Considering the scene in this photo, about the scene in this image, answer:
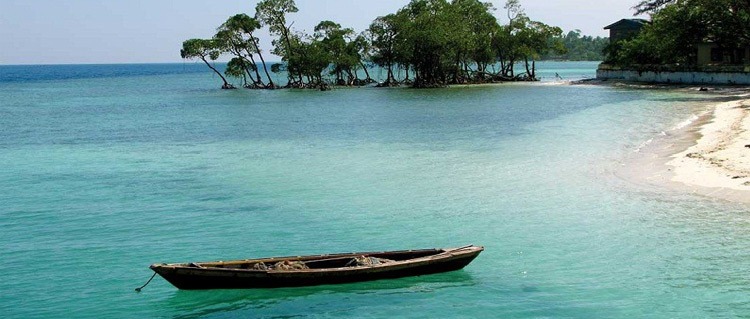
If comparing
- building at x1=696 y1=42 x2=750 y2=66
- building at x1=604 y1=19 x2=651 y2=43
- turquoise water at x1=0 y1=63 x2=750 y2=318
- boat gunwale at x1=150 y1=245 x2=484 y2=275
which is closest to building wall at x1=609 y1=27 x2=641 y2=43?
building at x1=604 y1=19 x2=651 y2=43

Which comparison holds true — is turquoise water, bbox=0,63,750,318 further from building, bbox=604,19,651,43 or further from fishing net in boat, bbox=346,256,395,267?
building, bbox=604,19,651,43

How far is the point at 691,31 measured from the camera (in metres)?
76.4

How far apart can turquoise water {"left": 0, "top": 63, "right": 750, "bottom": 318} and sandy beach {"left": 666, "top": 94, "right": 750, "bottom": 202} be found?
1.18 m

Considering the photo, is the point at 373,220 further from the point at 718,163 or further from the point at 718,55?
the point at 718,55

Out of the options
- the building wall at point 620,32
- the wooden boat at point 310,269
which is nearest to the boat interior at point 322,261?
the wooden boat at point 310,269

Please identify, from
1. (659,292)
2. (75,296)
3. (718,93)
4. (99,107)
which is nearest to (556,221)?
(659,292)

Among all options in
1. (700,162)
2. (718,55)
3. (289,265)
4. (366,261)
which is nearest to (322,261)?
(289,265)

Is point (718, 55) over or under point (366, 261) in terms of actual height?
over

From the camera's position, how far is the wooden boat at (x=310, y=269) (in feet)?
44.9

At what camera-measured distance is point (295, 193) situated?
24.9m

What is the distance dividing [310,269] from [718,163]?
17.9 metres

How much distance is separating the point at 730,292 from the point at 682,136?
2320 centimetres

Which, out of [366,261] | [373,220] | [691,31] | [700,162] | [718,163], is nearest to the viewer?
[366,261]

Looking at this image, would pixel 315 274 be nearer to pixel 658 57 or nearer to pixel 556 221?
pixel 556 221
